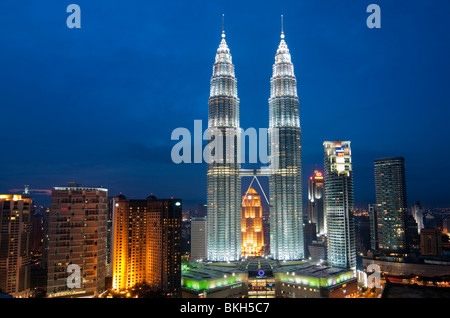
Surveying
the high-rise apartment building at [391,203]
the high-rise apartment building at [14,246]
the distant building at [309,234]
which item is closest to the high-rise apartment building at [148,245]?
the high-rise apartment building at [14,246]

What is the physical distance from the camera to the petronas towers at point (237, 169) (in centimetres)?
4181

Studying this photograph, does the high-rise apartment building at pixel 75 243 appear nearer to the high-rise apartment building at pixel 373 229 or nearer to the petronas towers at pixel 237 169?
the petronas towers at pixel 237 169

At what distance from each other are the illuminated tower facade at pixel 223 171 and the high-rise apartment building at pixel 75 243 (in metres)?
17.8

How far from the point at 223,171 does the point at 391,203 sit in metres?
34.7

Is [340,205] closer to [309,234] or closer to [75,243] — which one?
[75,243]

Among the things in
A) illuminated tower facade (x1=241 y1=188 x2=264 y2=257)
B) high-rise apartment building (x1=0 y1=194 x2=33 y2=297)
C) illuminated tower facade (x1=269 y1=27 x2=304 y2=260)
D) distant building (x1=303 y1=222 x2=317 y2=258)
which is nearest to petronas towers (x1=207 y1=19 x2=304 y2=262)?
illuminated tower facade (x1=269 y1=27 x2=304 y2=260)

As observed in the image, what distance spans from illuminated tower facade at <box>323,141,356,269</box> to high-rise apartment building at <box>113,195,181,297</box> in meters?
19.3

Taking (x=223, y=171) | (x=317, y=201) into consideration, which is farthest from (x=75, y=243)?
(x=317, y=201)

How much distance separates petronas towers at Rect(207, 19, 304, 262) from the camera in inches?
1646

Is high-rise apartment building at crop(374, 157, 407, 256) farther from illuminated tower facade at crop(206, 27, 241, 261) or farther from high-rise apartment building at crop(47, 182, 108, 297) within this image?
high-rise apartment building at crop(47, 182, 108, 297)

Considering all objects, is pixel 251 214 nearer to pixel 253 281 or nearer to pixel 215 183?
pixel 215 183
